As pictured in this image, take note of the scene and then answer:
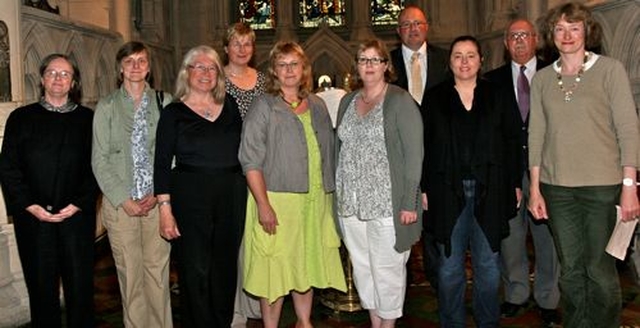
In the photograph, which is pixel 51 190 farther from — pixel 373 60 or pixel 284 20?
pixel 284 20

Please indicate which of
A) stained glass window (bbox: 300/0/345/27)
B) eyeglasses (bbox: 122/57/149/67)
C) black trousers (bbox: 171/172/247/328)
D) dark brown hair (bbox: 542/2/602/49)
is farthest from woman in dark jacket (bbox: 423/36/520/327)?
stained glass window (bbox: 300/0/345/27)

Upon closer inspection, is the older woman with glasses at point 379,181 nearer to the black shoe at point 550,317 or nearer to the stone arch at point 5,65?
the black shoe at point 550,317

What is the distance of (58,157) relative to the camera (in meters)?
3.13

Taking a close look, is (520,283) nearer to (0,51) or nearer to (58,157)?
(58,157)

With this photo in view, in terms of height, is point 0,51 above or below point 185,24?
below

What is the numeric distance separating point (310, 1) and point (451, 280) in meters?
9.59

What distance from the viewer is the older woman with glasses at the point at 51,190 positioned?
3117 millimetres

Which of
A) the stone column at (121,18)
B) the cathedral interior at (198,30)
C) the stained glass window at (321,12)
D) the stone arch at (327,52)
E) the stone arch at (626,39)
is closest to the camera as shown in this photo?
the cathedral interior at (198,30)

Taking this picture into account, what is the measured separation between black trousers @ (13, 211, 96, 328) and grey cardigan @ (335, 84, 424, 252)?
1.45 meters

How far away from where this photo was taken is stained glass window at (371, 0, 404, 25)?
11.9 meters

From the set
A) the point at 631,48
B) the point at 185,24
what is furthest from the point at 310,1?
the point at 631,48

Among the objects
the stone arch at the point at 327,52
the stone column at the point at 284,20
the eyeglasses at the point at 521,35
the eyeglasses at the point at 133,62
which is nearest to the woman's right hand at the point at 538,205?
the eyeglasses at the point at 521,35

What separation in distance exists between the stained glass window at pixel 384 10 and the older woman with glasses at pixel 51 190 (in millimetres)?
9246

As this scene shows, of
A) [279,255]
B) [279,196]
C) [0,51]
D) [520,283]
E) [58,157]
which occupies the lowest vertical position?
[520,283]
